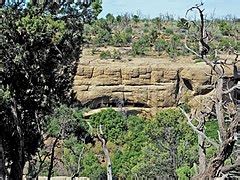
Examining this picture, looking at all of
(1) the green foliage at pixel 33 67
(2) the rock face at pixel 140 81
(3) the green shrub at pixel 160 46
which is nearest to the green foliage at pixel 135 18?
(3) the green shrub at pixel 160 46

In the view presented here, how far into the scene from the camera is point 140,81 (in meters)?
46.0

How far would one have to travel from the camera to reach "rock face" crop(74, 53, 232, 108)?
150ft

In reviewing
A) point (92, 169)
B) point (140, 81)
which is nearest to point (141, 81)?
point (140, 81)

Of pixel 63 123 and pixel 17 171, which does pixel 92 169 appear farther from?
pixel 17 171

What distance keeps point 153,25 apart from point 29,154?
5183 cm

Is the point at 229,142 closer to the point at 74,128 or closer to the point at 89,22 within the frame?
the point at 89,22

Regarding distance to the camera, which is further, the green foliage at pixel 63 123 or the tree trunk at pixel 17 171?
the green foliage at pixel 63 123

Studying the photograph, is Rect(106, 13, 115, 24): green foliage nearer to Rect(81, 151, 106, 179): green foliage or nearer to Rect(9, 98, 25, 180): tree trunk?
Rect(81, 151, 106, 179): green foliage

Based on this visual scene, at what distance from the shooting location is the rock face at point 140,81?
150ft

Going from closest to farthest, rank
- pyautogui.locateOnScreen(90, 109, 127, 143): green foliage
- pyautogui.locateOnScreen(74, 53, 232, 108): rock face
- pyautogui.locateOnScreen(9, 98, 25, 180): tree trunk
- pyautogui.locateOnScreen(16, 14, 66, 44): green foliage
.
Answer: pyautogui.locateOnScreen(16, 14, 66, 44): green foliage, pyautogui.locateOnScreen(9, 98, 25, 180): tree trunk, pyautogui.locateOnScreen(90, 109, 127, 143): green foliage, pyautogui.locateOnScreen(74, 53, 232, 108): rock face

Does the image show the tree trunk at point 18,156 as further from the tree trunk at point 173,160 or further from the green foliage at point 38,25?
the tree trunk at point 173,160

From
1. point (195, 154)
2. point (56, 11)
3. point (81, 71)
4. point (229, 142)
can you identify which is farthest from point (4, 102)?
point (81, 71)

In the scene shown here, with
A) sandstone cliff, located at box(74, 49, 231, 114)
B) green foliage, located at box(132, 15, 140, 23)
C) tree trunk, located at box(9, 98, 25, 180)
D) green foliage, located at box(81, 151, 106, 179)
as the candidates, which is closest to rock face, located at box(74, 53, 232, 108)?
sandstone cliff, located at box(74, 49, 231, 114)

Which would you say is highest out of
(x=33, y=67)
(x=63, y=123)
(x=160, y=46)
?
(x=33, y=67)
